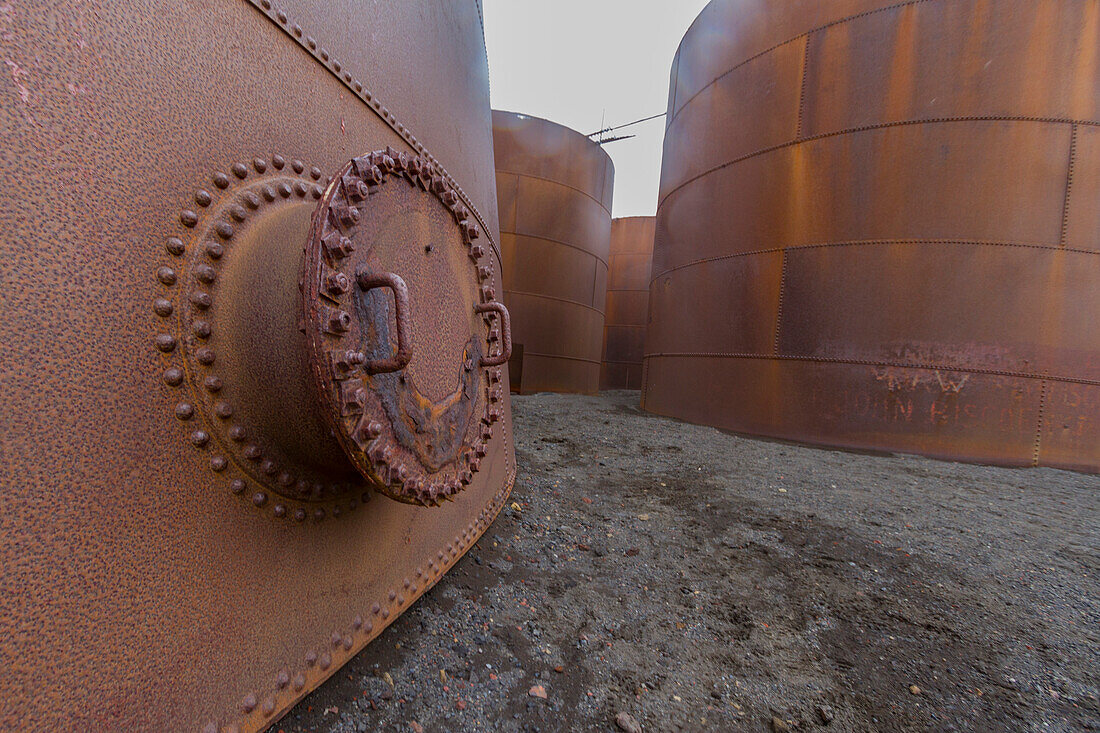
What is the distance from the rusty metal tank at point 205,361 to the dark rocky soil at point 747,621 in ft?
1.23

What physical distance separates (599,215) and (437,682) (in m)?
11.0

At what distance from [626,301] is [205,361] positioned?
14164 mm

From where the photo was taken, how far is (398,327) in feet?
3.31

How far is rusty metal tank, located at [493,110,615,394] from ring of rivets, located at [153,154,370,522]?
8218mm

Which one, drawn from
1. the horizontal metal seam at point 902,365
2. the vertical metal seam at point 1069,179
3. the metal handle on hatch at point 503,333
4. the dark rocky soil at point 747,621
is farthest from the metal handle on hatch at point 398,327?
the vertical metal seam at point 1069,179

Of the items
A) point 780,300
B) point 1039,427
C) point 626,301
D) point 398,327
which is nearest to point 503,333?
point 398,327

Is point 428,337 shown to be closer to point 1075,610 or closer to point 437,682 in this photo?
point 437,682

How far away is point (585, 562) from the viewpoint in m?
2.22

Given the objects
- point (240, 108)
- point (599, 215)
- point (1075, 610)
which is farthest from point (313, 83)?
point (599, 215)

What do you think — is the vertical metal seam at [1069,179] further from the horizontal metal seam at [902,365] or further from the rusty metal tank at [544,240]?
the rusty metal tank at [544,240]

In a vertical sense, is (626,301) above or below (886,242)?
above

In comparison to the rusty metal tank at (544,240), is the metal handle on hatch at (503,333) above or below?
below

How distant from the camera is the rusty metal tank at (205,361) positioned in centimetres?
78

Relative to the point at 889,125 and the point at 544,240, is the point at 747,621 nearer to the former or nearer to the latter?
the point at 889,125
